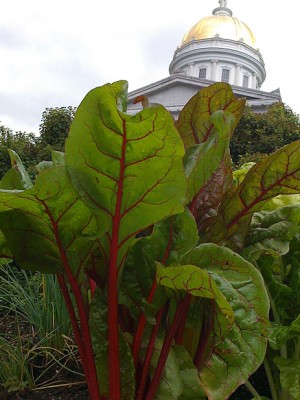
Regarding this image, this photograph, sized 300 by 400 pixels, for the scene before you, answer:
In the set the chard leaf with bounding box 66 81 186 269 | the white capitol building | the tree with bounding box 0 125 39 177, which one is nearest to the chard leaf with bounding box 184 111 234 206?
the chard leaf with bounding box 66 81 186 269

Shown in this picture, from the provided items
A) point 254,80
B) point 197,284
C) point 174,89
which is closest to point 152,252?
point 197,284

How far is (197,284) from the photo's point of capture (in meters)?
0.75

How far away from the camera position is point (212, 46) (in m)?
32.4

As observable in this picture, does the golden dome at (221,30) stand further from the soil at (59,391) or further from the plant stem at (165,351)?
the plant stem at (165,351)

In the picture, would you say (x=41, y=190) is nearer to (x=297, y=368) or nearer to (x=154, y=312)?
(x=154, y=312)

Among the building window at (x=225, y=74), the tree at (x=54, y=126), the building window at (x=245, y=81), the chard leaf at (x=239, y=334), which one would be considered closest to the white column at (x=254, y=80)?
the building window at (x=245, y=81)

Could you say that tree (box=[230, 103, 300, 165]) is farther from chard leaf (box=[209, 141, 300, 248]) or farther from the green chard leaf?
chard leaf (box=[209, 141, 300, 248])

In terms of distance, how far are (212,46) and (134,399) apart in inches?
1321

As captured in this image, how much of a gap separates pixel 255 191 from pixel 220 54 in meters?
33.5

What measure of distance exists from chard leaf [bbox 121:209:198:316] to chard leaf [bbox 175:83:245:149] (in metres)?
0.26

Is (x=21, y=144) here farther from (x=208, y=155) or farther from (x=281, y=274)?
(x=208, y=155)

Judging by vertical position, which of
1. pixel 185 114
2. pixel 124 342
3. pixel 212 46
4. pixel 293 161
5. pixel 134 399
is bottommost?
pixel 134 399

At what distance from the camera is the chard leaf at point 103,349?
2.89ft

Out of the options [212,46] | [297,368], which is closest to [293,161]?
[297,368]
